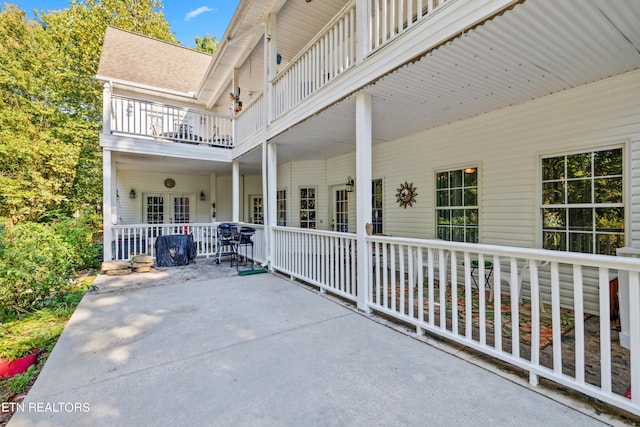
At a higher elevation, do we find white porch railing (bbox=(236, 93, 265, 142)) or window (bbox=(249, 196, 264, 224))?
white porch railing (bbox=(236, 93, 265, 142))

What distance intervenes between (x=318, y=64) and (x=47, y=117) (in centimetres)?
1057

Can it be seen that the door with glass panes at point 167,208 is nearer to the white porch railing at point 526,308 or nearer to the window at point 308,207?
the window at point 308,207

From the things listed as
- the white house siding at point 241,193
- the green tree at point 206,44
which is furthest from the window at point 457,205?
the green tree at point 206,44

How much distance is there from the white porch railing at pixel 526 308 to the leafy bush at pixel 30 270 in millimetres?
3909

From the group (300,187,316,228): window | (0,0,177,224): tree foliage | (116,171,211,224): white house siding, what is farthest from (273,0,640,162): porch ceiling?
(0,0,177,224): tree foliage

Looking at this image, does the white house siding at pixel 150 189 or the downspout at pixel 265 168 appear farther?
the white house siding at pixel 150 189

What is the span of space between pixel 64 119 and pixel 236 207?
760 centimetres

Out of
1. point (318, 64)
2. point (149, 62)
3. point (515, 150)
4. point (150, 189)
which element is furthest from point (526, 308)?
point (149, 62)

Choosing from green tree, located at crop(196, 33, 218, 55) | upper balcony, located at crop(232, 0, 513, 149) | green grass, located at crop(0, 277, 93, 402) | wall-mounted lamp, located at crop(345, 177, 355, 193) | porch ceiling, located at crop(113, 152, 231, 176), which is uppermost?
green tree, located at crop(196, 33, 218, 55)

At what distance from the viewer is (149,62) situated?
35.8 feet

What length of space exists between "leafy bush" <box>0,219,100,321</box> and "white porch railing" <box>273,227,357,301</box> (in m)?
3.61

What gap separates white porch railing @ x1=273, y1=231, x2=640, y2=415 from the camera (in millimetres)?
1832

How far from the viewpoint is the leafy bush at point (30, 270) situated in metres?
3.84

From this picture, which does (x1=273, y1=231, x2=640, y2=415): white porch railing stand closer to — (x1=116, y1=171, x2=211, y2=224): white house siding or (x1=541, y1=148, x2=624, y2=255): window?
(x1=541, y1=148, x2=624, y2=255): window
